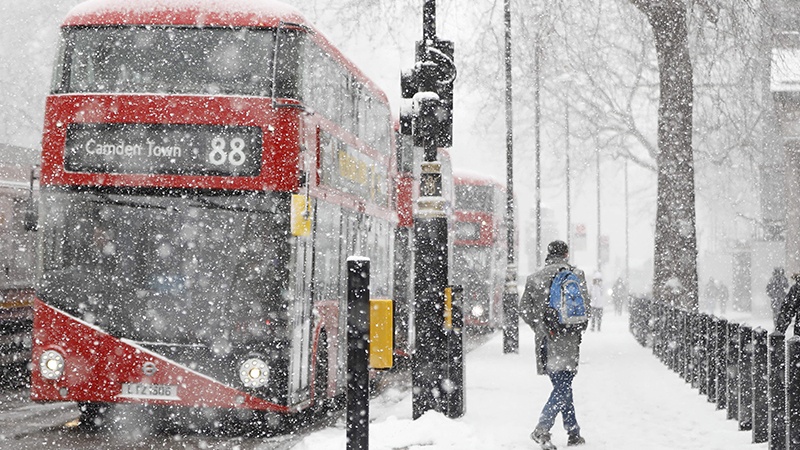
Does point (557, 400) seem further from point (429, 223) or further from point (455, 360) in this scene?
point (429, 223)

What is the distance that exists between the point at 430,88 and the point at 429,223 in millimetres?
1236

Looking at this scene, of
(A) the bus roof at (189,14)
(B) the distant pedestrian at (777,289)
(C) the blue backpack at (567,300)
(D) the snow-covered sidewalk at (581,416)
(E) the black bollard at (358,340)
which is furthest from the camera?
(B) the distant pedestrian at (777,289)

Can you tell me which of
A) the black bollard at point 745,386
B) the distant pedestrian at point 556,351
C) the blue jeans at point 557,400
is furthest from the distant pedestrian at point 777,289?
the blue jeans at point 557,400

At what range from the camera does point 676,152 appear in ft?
68.4

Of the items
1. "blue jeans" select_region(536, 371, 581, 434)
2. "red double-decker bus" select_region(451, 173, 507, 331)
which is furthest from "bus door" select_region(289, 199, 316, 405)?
"red double-decker bus" select_region(451, 173, 507, 331)

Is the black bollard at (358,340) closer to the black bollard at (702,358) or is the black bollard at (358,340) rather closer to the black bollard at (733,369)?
the black bollard at (733,369)

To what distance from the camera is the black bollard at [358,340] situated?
236 inches

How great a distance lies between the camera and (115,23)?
10.7 meters

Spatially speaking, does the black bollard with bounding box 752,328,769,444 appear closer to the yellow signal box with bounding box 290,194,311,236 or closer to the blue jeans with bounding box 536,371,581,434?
the blue jeans with bounding box 536,371,581,434

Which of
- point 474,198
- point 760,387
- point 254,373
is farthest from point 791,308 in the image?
point 474,198

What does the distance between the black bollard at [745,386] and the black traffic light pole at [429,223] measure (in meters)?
2.67

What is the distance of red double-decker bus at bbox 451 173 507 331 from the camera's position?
2830 cm

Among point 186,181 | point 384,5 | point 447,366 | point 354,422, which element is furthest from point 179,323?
point 384,5

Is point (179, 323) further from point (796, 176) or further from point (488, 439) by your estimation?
point (796, 176)
